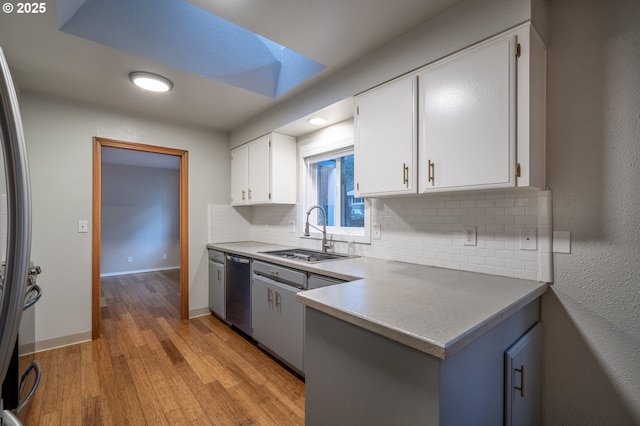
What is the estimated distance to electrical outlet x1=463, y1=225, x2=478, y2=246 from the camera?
5.68ft

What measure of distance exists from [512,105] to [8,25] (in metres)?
2.77

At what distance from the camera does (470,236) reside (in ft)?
5.74

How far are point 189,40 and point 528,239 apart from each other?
8.31 feet

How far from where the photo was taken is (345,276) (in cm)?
171

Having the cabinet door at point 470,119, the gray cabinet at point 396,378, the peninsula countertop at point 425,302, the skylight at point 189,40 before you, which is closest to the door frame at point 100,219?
the skylight at point 189,40

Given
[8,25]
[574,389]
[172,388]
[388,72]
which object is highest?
[8,25]

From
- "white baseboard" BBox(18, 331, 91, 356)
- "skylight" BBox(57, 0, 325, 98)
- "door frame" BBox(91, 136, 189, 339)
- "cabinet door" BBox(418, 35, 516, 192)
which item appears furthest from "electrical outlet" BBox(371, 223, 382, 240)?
"white baseboard" BBox(18, 331, 91, 356)

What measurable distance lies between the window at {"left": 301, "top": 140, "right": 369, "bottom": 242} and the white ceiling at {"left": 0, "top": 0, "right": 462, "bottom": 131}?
680mm

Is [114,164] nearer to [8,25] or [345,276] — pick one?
[8,25]

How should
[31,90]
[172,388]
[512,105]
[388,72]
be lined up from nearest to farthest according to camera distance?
[512,105] < [388,72] < [172,388] < [31,90]

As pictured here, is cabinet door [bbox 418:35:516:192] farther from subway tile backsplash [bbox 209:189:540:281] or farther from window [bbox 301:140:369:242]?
window [bbox 301:140:369:242]

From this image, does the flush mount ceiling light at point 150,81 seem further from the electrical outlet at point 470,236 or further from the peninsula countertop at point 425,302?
the electrical outlet at point 470,236

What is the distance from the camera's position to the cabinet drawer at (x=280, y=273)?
2080mm

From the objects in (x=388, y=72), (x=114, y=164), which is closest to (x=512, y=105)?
(x=388, y=72)
